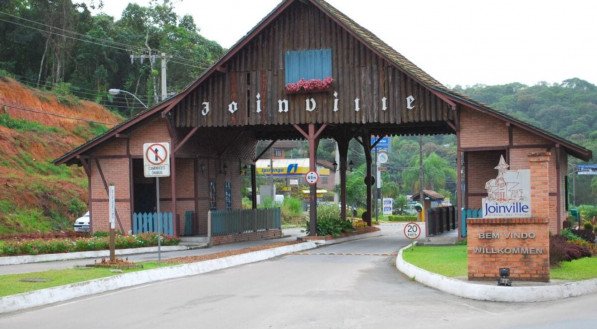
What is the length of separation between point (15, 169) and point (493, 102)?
82.8 meters

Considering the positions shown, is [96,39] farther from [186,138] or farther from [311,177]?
[311,177]

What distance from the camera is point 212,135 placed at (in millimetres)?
37312

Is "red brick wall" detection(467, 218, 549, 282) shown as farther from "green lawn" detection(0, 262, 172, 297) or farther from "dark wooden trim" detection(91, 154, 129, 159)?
"dark wooden trim" detection(91, 154, 129, 159)

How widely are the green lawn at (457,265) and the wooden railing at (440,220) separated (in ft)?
26.5

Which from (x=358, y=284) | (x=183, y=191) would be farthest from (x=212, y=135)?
(x=358, y=284)

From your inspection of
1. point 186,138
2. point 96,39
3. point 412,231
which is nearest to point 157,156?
point 412,231

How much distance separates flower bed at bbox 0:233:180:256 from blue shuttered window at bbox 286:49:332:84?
26.1 ft

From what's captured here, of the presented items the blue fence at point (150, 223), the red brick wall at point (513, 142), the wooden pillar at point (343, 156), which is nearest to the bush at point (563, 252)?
the red brick wall at point (513, 142)

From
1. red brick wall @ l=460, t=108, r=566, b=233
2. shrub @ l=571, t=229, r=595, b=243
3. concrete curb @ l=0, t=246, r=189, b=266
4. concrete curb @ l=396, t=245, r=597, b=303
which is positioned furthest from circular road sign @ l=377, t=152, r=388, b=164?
concrete curb @ l=396, t=245, r=597, b=303

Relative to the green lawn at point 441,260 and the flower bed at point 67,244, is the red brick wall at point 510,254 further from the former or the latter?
the flower bed at point 67,244

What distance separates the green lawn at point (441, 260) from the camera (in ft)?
59.6

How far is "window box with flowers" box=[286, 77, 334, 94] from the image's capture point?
31.5 metres

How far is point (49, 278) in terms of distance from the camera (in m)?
17.4

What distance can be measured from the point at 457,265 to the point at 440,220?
16796mm
